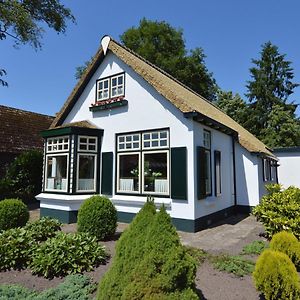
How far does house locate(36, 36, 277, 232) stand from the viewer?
8852mm

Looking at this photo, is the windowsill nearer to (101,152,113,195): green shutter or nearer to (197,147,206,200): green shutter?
(101,152,113,195): green shutter

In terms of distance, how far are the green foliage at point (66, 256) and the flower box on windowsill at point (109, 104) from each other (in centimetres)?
613

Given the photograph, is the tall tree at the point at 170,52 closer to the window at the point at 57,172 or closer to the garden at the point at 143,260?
the window at the point at 57,172

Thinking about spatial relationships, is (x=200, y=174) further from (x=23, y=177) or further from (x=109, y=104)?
(x=23, y=177)

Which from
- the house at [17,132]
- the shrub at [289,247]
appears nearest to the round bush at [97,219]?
the shrub at [289,247]

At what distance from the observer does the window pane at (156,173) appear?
931cm

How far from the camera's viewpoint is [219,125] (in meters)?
10.5

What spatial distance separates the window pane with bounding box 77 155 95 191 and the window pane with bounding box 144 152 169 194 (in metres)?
2.56

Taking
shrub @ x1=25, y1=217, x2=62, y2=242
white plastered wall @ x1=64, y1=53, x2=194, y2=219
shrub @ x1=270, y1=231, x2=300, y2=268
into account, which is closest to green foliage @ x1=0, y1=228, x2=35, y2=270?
shrub @ x1=25, y1=217, x2=62, y2=242

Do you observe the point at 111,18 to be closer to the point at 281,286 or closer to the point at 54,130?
the point at 54,130

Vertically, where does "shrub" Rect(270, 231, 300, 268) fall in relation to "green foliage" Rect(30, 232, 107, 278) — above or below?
above

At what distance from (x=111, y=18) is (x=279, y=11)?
23.7 feet

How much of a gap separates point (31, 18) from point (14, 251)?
684 inches

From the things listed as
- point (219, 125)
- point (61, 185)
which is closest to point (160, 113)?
point (219, 125)
